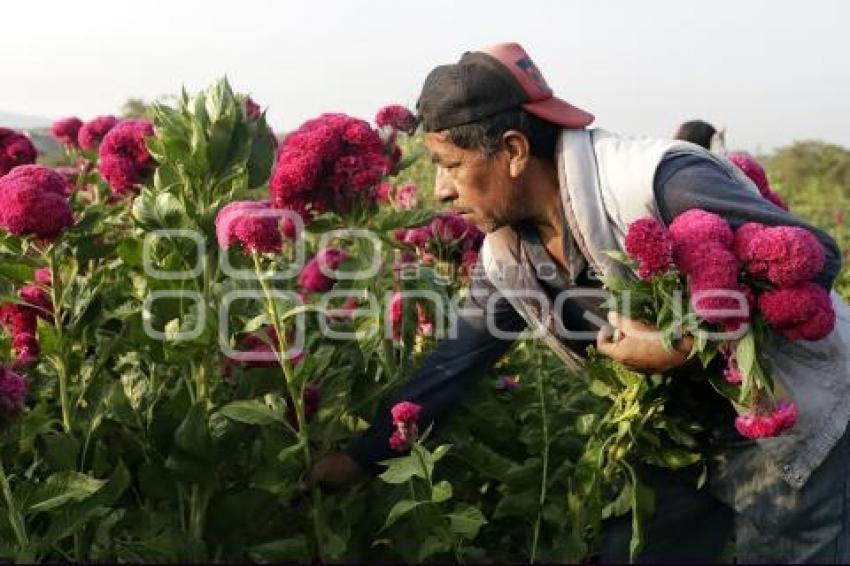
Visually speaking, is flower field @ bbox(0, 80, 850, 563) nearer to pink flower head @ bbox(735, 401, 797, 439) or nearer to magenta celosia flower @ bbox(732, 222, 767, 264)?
pink flower head @ bbox(735, 401, 797, 439)

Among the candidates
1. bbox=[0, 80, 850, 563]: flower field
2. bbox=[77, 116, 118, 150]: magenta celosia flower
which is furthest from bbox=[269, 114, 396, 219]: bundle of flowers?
bbox=[77, 116, 118, 150]: magenta celosia flower

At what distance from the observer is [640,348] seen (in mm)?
1884

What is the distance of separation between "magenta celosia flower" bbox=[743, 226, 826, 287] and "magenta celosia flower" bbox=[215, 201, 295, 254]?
2.87 ft

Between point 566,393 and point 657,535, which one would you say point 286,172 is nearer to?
point 566,393

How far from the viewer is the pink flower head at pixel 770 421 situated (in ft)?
5.88

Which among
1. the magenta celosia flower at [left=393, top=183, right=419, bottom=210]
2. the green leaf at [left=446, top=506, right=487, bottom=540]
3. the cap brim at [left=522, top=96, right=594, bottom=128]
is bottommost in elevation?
the green leaf at [left=446, top=506, right=487, bottom=540]

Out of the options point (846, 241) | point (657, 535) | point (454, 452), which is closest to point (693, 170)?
point (454, 452)

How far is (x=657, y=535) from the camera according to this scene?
261 centimetres

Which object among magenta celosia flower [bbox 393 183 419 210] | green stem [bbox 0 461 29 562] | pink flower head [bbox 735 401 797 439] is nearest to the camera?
pink flower head [bbox 735 401 797 439]

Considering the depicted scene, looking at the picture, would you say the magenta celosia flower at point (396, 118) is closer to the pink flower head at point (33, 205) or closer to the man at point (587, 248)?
the man at point (587, 248)

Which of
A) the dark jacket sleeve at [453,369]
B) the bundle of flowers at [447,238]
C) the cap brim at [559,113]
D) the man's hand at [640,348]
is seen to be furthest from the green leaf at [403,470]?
the bundle of flowers at [447,238]

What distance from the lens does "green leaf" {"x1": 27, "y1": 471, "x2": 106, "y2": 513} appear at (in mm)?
1911

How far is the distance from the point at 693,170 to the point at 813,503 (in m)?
0.78

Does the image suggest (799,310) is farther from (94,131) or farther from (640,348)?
(94,131)
